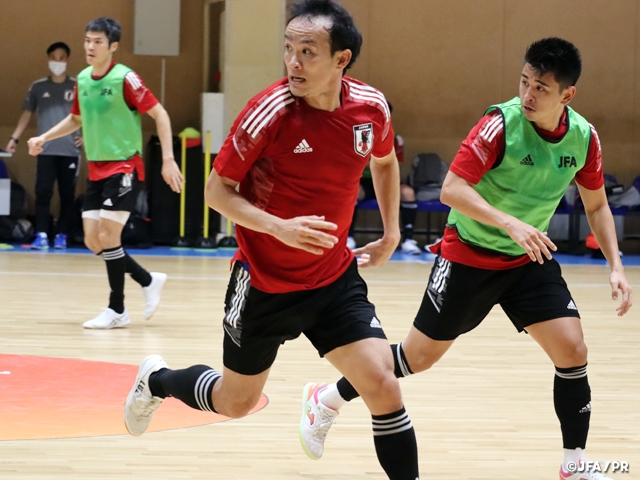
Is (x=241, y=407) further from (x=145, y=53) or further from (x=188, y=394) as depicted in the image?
(x=145, y=53)

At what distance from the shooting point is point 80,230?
12.1 metres

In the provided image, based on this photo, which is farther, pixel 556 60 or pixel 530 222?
pixel 530 222

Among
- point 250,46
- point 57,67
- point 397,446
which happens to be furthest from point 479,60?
point 397,446

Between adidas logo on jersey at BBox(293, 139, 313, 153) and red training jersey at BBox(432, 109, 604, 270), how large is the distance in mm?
697

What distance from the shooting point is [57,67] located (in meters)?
11.9

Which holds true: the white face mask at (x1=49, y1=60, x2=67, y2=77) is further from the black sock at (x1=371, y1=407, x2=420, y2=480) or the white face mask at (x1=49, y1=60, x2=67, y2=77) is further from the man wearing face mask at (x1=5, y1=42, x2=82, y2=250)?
the black sock at (x1=371, y1=407, x2=420, y2=480)

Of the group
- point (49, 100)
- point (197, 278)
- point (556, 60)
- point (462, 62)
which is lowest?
point (197, 278)

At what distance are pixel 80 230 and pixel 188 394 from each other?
8983 mm

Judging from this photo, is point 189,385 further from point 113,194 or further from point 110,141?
point 110,141

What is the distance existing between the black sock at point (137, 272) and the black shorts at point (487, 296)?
11.1ft

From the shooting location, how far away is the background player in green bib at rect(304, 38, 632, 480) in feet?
11.7

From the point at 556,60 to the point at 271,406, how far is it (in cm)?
213

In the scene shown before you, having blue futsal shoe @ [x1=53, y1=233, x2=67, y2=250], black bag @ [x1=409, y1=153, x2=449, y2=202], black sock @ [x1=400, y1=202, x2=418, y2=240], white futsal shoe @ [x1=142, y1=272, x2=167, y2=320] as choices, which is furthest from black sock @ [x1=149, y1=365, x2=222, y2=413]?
black bag @ [x1=409, y1=153, x2=449, y2=202]

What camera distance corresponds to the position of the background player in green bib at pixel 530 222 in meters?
3.58
